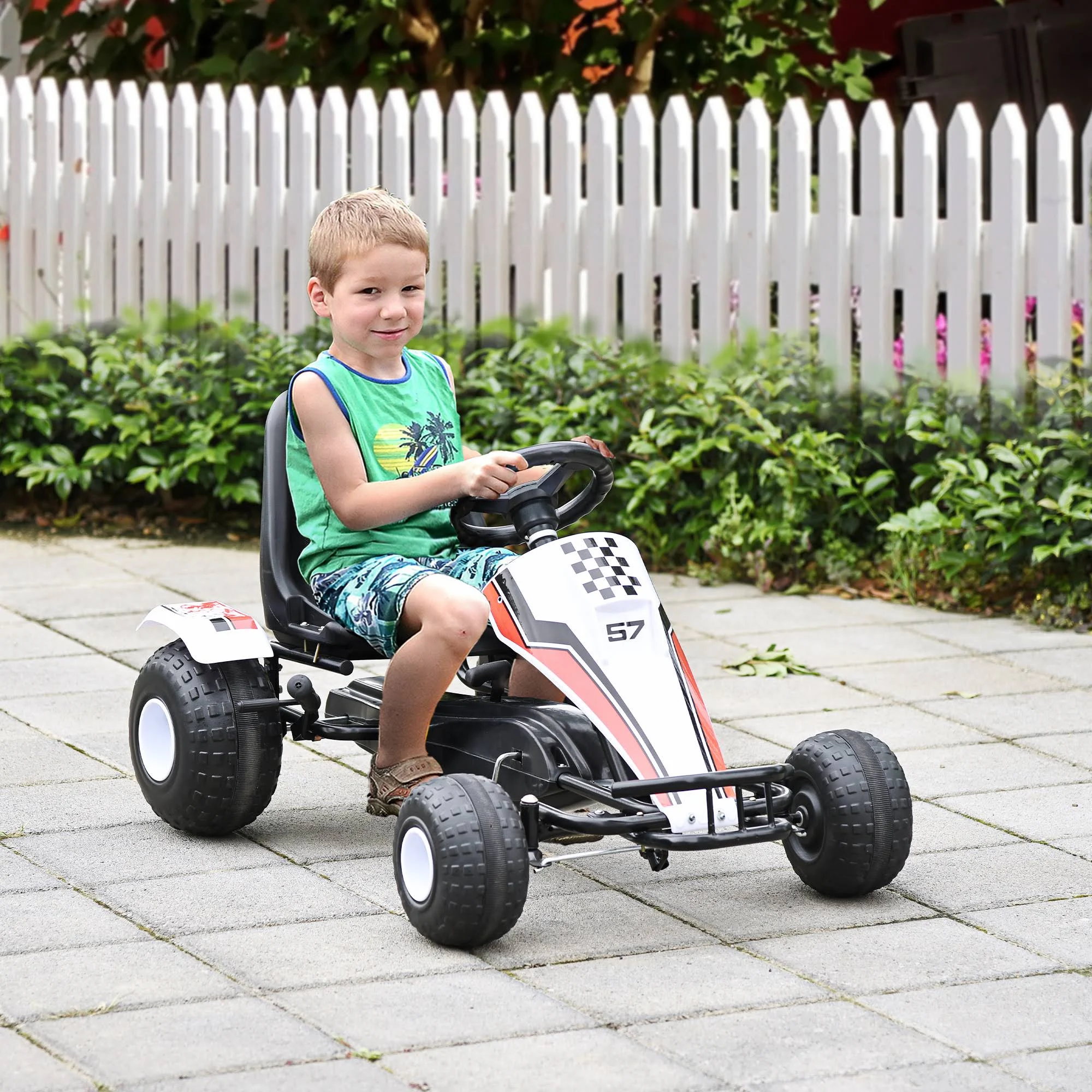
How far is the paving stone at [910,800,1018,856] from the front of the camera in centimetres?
393

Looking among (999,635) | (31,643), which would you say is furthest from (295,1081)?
(999,635)

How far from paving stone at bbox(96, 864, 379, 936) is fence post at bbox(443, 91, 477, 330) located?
415cm

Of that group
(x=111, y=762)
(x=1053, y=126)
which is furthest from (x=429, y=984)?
(x=1053, y=126)

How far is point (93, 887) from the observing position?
11.8 feet

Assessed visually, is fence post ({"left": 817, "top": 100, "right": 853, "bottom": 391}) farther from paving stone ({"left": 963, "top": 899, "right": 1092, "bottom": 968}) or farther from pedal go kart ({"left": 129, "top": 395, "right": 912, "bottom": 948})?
paving stone ({"left": 963, "top": 899, "right": 1092, "bottom": 968})

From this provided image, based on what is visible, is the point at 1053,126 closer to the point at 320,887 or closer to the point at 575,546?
the point at 575,546

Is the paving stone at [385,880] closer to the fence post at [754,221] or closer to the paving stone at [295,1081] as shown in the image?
the paving stone at [295,1081]

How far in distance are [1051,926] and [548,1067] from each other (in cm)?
116

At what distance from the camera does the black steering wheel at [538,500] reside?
3674 mm

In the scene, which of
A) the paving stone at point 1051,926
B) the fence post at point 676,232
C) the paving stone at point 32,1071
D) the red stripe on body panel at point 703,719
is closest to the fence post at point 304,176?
the fence post at point 676,232

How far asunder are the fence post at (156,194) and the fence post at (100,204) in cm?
16

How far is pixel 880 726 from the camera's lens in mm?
4914

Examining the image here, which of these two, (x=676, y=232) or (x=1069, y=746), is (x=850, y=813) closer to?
(x=1069, y=746)

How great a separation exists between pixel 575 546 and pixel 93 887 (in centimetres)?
115
